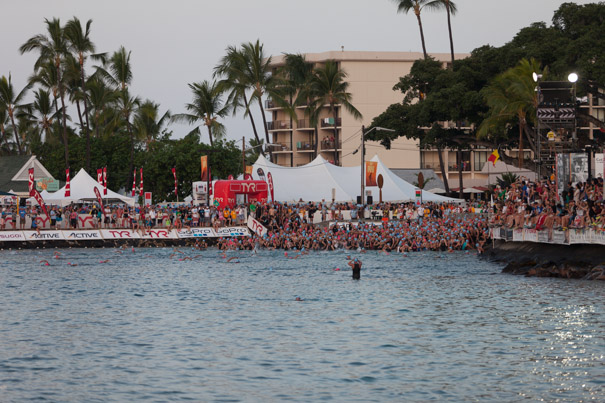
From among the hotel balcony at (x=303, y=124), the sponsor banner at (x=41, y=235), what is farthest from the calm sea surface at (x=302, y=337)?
the hotel balcony at (x=303, y=124)

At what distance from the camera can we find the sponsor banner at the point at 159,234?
58.8m

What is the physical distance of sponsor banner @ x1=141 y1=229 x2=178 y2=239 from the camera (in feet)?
193

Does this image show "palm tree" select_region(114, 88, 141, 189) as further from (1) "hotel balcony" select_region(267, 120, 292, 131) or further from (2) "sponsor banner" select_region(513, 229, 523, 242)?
(2) "sponsor banner" select_region(513, 229, 523, 242)

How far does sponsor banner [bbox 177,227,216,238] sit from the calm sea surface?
56.0ft

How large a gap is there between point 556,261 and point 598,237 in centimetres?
499

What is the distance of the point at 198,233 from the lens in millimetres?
59219

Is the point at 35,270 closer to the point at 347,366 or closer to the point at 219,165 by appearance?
the point at 347,366

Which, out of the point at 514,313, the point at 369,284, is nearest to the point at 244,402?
the point at 514,313

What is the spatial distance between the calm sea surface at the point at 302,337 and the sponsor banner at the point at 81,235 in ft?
51.6

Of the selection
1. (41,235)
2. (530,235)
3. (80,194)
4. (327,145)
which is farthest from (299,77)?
(530,235)

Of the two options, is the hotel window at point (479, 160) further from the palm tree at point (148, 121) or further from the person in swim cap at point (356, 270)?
the person in swim cap at point (356, 270)

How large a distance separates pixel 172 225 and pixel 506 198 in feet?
77.3

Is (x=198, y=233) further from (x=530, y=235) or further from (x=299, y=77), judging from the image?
(x=299, y=77)

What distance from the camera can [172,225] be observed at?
59688 mm
